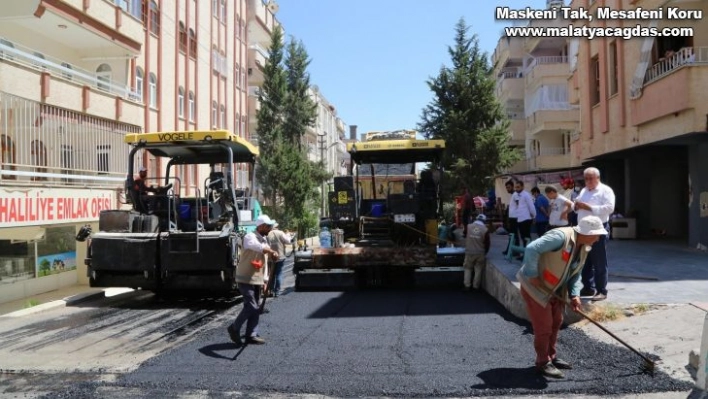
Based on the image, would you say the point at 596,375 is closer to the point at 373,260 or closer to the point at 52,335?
the point at 373,260

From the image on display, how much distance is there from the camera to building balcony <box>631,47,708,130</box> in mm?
11406

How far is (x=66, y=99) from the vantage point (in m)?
14.2

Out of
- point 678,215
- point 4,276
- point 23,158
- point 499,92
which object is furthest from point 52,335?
point 499,92

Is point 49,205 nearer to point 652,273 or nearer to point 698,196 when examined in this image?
point 652,273

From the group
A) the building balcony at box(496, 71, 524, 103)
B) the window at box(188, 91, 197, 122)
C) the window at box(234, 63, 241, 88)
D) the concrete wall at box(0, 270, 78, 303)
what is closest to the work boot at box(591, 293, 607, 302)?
the concrete wall at box(0, 270, 78, 303)

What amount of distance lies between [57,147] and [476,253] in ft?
29.8

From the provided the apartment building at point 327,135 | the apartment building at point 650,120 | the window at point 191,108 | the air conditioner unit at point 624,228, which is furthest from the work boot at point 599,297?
the apartment building at point 327,135

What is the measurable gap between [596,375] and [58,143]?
11.8 m

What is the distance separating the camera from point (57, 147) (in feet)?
41.9

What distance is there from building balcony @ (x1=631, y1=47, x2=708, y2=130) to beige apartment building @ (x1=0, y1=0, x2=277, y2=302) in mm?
8563

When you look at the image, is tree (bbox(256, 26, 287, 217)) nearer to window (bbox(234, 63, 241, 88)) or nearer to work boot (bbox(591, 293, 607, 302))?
window (bbox(234, 63, 241, 88))

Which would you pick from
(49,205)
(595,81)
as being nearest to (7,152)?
(49,205)

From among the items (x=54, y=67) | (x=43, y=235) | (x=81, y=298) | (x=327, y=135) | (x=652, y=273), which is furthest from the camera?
(x=327, y=135)

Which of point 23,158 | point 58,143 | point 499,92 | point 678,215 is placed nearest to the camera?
point 23,158
